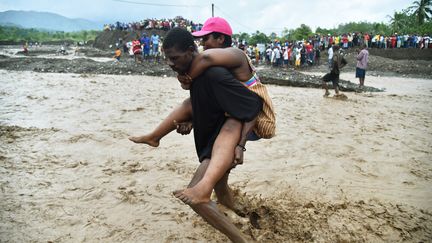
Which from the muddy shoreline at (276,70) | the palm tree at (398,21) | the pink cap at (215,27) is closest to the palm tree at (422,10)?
the palm tree at (398,21)

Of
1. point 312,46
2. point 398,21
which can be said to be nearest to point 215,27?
point 312,46

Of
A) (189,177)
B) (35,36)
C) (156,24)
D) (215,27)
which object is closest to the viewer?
(215,27)

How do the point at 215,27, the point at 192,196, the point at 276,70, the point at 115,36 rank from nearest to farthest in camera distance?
the point at 192,196 → the point at 215,27 → the point at 276,70 → the point at 115,36

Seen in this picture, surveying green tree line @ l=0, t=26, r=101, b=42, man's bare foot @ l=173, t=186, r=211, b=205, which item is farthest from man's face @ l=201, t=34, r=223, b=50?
green tree line @ l=0, t=26, r=101, b=42

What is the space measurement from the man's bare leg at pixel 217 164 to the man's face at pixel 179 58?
0.48 meters

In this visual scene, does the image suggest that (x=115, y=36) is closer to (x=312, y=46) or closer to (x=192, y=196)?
(x=312, y=46)

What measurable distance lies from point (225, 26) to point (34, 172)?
117 inches

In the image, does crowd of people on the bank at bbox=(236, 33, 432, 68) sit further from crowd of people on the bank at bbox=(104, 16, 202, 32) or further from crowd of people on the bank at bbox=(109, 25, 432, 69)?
crowd of people on the bank at bbox=(104, 16, 202, 32)

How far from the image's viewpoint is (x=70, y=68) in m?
16.0

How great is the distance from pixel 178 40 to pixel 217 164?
85 centimetres

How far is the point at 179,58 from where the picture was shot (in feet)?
6.85

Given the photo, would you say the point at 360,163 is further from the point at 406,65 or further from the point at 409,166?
the point at 406,65

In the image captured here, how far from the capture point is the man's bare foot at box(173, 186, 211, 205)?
1.98 m

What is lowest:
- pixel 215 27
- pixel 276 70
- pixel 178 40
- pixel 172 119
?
pixel 276 70
